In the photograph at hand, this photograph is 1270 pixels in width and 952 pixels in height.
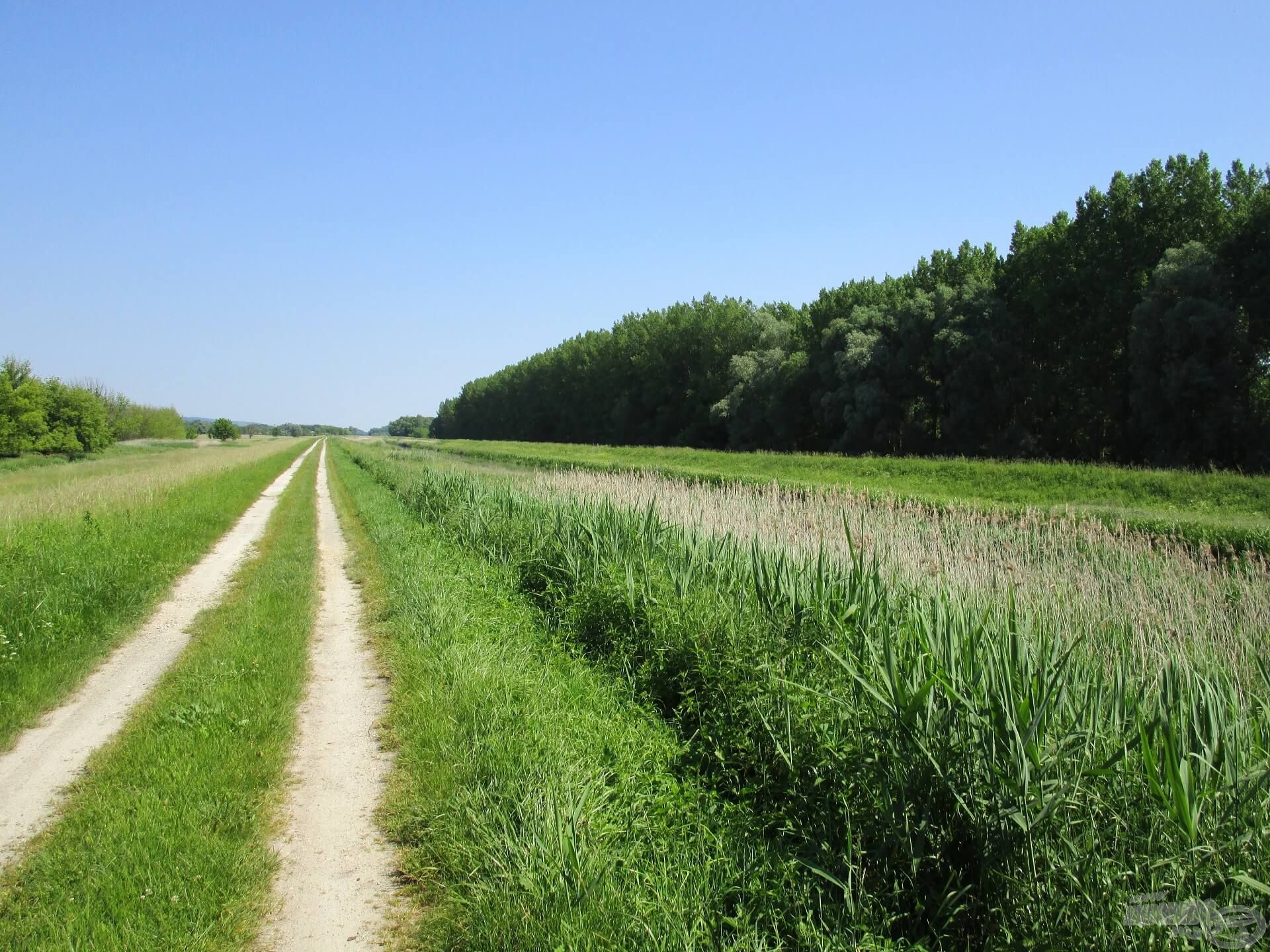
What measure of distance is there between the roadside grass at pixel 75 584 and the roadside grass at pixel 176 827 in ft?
3.23

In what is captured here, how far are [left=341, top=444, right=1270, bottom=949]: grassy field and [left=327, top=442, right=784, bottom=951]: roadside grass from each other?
31 mm

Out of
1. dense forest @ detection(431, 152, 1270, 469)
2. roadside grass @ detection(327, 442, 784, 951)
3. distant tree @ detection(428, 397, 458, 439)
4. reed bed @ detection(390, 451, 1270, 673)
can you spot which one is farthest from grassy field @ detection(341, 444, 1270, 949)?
distant tree @ detection(428, 397, 458, 439)

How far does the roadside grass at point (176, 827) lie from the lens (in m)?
3.28

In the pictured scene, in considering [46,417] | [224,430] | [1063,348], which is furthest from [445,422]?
[1063,348]

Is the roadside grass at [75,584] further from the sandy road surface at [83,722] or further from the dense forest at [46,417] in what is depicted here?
the dense forest at [46,417]

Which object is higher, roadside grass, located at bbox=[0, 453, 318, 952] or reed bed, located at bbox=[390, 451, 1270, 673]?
reed bed, located at bbox=[390, 451, 1270, 673]

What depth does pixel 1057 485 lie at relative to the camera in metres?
20.4

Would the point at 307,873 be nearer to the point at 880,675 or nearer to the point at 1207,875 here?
the point at 880,675

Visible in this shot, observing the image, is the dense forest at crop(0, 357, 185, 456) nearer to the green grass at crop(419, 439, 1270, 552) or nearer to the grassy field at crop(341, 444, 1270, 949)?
the green grass at crop(419, 439, 1270, 552)

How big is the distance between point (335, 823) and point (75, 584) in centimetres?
710

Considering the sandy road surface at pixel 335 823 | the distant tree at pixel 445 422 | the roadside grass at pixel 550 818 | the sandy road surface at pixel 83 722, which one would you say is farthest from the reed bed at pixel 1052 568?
the distant tree at pixel 445 422

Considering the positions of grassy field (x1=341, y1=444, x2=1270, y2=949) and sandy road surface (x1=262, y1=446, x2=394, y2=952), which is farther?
sandy road surface (x1=262, y1=446, x2=394, y2=952)

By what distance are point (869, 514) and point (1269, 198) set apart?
947 inches

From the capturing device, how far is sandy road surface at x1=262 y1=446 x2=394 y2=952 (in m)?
3.39
